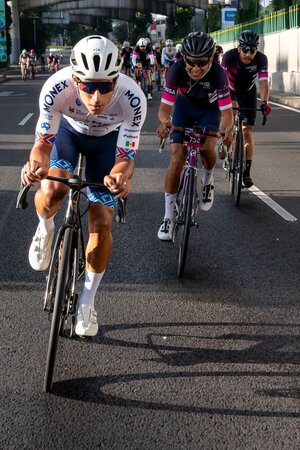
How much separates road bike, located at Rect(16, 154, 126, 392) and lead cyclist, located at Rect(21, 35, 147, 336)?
0.34 feet

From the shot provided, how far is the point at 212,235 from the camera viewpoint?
7.93 m

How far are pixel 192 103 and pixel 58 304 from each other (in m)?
3.73

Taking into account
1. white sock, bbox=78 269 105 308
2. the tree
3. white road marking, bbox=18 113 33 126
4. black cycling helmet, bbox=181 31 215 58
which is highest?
the tree

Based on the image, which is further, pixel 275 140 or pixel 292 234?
pixel 275 140

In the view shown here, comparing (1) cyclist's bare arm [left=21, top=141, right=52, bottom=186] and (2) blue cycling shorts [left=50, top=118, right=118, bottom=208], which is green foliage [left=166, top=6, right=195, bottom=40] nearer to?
(2) blue cycling shorts [left=50, top=118, right=118, bottom=208]

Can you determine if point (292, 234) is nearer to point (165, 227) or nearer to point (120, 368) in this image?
point (165, 227)

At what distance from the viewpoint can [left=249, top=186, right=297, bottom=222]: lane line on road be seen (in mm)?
8734

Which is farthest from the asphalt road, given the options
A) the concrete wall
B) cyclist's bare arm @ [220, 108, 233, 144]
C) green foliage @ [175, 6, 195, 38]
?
green foliage @ [175, 6, 195, 38]

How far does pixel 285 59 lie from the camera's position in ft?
106

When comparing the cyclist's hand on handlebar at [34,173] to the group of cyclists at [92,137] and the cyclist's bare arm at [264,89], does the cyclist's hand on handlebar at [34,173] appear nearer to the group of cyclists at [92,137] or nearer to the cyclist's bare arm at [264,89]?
the group of cyclists at [92,137]

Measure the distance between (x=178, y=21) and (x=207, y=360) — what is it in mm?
108119

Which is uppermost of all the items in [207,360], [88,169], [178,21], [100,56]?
[178,21]

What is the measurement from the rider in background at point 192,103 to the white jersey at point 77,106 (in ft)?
6.31

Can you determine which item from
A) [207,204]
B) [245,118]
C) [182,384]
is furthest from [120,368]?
[245,118]
